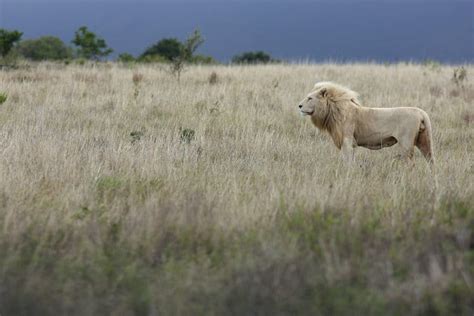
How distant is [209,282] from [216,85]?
10720 millimetres

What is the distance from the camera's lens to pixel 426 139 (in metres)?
7.39

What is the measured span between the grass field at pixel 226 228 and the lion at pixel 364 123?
260 millimetres

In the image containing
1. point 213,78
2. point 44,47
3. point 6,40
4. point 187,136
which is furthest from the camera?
point 44,47

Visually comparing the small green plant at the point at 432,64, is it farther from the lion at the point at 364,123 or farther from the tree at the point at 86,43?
the tree at the point at 86,43

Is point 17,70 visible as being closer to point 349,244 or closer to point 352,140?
point 352,140

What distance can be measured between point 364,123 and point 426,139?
0.72m

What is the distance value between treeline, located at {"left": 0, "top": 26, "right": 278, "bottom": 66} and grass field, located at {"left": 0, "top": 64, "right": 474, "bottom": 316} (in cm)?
764

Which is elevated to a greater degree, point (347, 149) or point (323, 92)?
point (323, 92)

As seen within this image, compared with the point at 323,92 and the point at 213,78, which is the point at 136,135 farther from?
the point at 213,78

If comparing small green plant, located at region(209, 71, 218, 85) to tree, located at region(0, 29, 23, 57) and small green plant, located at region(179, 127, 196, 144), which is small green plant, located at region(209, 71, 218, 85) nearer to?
small green plant, located at region(179, 127, 196, 144)

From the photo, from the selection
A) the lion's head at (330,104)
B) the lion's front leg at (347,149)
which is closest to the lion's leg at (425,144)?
the lion's front leg at (347,149)

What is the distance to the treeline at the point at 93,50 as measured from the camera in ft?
53.5

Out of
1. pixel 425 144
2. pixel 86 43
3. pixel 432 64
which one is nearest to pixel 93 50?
pixel 86 43

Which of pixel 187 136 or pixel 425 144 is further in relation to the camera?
pixel 187 136
